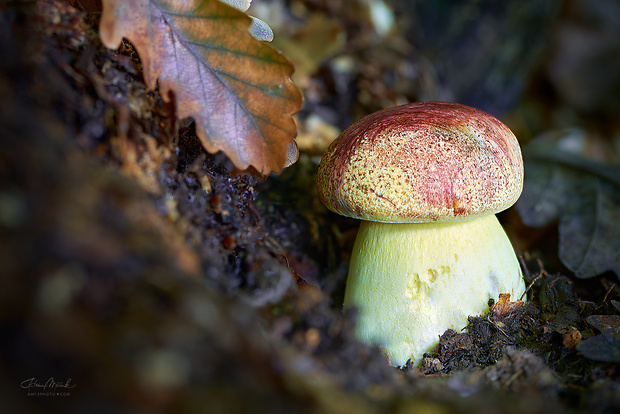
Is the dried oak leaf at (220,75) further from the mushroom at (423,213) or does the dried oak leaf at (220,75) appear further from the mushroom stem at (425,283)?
the mushroom stem at (425,283)

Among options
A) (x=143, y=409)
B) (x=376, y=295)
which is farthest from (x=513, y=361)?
(x=143, y=409)

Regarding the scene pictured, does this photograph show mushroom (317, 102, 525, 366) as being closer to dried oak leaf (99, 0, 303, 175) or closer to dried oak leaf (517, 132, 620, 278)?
dried oak leaf (99, 0, 303, 175)

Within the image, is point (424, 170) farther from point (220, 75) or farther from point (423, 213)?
point (220, 75)

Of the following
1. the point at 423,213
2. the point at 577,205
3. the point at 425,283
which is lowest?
the point at 425,283

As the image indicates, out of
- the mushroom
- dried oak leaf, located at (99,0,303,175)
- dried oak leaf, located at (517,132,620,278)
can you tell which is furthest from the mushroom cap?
dried oak leaf, located at (517,132,620,278)

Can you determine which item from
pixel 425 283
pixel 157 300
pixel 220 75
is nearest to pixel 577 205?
pixel 425 283

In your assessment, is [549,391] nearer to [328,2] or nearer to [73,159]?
[73,159]
